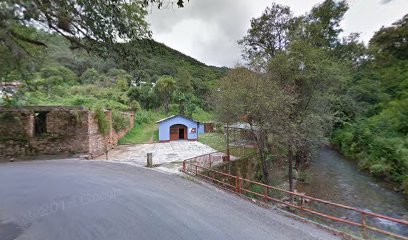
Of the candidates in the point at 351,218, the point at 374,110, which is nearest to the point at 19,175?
the point at 351,218

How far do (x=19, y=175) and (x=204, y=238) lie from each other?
32.7 feet

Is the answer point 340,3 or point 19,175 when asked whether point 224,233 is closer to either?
point 19,175

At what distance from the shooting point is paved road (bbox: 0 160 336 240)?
603cm

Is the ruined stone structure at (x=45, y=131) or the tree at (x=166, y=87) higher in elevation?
the tree at (x=166, y=87)

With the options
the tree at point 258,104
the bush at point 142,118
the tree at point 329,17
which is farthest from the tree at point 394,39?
the bush at point 142,118

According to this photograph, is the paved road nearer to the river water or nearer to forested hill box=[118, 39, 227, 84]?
forested hill box=[118, 39, 227, 84]

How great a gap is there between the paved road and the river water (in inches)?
246

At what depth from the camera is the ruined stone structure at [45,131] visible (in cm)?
1508

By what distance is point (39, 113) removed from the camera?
1627cm

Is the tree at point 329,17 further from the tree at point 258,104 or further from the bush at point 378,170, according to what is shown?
the tree at point 258,104

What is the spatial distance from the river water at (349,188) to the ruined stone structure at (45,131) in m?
9.54

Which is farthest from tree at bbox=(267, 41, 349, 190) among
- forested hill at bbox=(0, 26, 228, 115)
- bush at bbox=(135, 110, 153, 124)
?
bush at bbox=(135, 110, 153, 124)

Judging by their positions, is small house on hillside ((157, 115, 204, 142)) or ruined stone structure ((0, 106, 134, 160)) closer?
ruined stone structure ((0, 106, 134, 160))

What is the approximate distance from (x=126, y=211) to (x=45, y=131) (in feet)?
39.7
